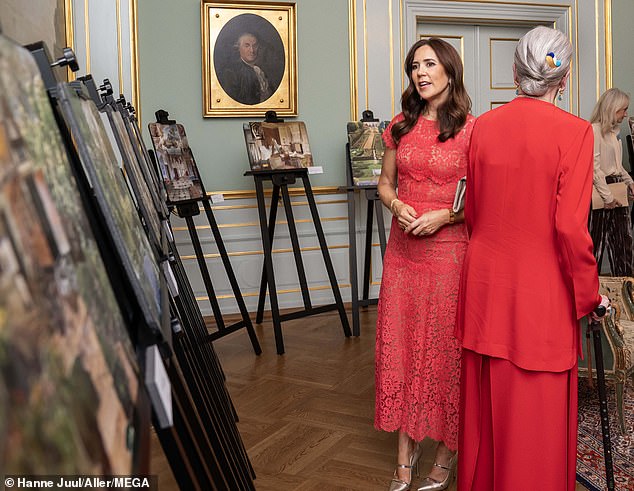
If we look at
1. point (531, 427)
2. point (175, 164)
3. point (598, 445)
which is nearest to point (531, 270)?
point (531, 427)

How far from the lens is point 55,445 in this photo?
551mm

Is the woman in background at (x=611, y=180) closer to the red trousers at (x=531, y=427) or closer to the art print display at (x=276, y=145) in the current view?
the art print display at (x=276, y=145)

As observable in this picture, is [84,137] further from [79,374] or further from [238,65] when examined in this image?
[238,65]

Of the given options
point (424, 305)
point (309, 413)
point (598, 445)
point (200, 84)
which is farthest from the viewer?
point (200, 84)

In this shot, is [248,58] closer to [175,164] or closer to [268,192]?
[268,192]

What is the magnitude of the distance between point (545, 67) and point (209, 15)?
16.2ft

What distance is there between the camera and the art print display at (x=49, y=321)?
0.52 meters

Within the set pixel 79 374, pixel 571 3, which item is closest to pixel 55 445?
pixel 79 374

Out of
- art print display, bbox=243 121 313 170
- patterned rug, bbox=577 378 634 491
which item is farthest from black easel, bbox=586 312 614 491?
art print display, bbox=243 121 313 170

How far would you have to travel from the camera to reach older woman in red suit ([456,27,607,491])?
216 centimetres

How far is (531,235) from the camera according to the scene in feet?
7.39

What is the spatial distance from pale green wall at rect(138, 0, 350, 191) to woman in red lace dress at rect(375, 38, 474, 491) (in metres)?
3.86

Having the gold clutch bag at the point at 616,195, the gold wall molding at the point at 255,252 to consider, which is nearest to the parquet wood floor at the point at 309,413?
the gold wall molding at the point at 255,252

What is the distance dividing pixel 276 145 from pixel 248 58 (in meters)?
1.26
